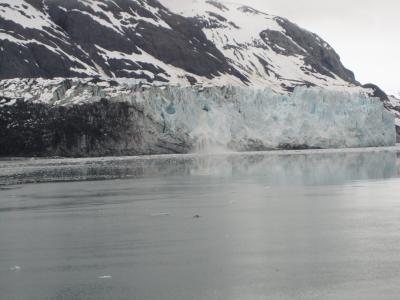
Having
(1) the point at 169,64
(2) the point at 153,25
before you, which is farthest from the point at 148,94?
(2) the point at 153,25

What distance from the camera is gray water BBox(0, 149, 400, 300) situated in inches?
270

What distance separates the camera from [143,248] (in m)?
9.30

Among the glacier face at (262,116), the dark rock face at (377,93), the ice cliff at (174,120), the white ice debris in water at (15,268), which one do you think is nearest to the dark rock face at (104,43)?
the dark rock face at (377,93)

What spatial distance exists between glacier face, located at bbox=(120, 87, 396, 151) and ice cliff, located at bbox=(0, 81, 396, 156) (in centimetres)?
8

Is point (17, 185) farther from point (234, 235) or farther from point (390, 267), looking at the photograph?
point (390, 267)

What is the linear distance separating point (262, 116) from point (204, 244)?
4282 cm

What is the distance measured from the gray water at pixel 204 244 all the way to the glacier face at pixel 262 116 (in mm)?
30434

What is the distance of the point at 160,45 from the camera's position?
120 meters

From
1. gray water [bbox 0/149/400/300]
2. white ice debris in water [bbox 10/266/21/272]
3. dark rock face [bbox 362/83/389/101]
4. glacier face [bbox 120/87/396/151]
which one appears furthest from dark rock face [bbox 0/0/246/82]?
white ice debris in water [bbox 10/266/21/272]

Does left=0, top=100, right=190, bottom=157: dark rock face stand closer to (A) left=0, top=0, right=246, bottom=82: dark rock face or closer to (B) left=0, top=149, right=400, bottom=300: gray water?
(B) left=0, top=149, right=400, bottom=300: gray water

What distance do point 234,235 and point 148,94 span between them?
39688 millimetres

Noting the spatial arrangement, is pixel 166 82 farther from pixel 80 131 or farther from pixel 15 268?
pixel 15 268

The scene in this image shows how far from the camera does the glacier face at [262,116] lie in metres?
49.1

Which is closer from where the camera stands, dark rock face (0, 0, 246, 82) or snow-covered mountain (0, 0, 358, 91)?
dark rock face (0, 0, 246, 82)
